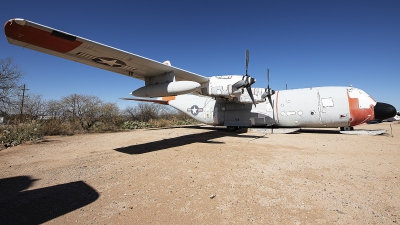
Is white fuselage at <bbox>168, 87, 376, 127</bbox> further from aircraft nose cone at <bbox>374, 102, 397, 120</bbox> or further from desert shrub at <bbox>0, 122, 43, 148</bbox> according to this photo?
desert shrub at <bbox>0, 122, 43, 148</bbox>

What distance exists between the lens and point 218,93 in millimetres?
10148

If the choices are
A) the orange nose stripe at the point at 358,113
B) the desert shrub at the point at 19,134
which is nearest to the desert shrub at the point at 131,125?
the desert shrub at the point at 19,134

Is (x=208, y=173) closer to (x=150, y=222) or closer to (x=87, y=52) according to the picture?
(x=150, y=222)

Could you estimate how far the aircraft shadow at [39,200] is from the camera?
2453mm

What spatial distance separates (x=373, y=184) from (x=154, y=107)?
31.1m

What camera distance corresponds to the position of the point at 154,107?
32.1m

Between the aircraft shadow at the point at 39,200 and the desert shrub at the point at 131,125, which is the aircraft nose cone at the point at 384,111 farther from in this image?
the desert shrub at the point at 131,125

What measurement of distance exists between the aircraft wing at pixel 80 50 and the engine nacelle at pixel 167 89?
74cm

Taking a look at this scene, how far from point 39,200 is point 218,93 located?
8.54 m

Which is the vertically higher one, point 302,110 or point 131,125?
point 302,110

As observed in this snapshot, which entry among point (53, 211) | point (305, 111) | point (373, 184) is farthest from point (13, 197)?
point (305, 111)

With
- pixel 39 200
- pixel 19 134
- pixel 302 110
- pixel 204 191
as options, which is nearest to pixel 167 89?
pixel 204 191

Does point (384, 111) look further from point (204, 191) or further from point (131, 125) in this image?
point (131, 125)

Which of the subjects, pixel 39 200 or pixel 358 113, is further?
pixel 358 113
